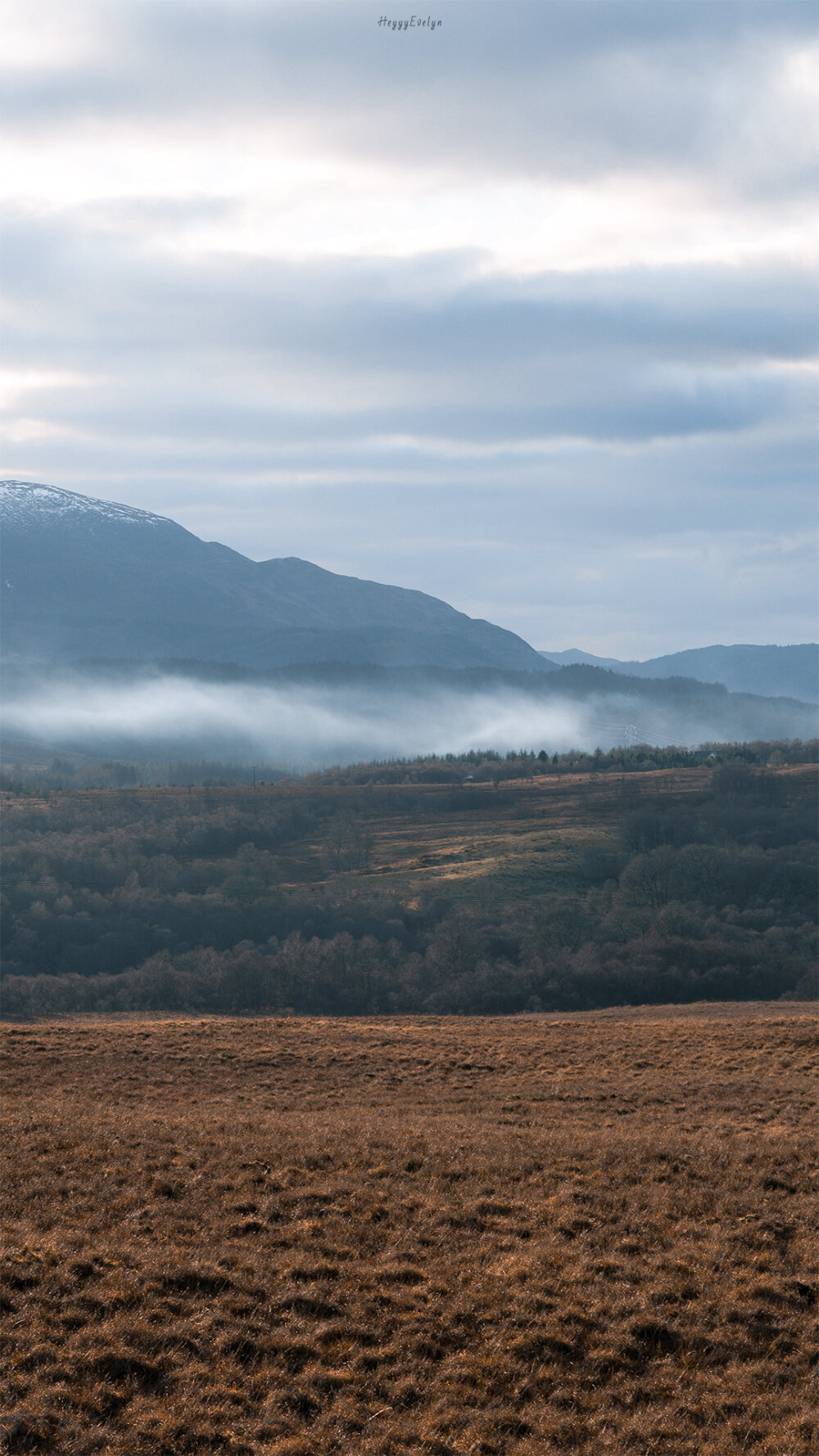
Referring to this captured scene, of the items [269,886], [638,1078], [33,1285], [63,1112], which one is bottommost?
[269,886]

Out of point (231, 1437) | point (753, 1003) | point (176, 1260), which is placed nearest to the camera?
point (231, 1437)

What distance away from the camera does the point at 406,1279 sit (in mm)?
15227

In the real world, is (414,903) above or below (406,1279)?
below

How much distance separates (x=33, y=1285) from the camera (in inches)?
539

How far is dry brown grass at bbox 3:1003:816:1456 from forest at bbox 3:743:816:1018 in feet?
192

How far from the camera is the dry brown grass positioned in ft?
38.2

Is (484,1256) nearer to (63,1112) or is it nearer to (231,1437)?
(231,1437)

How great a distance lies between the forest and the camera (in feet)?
278

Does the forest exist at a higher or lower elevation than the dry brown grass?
lower

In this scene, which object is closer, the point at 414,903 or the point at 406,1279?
the point at 406,1279

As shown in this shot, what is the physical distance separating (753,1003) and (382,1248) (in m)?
55.2

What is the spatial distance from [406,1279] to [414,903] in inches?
4438

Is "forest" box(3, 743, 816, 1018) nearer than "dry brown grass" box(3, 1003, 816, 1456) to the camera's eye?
No

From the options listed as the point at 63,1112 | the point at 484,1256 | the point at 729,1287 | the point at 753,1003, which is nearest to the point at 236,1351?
the point at 484,1256
